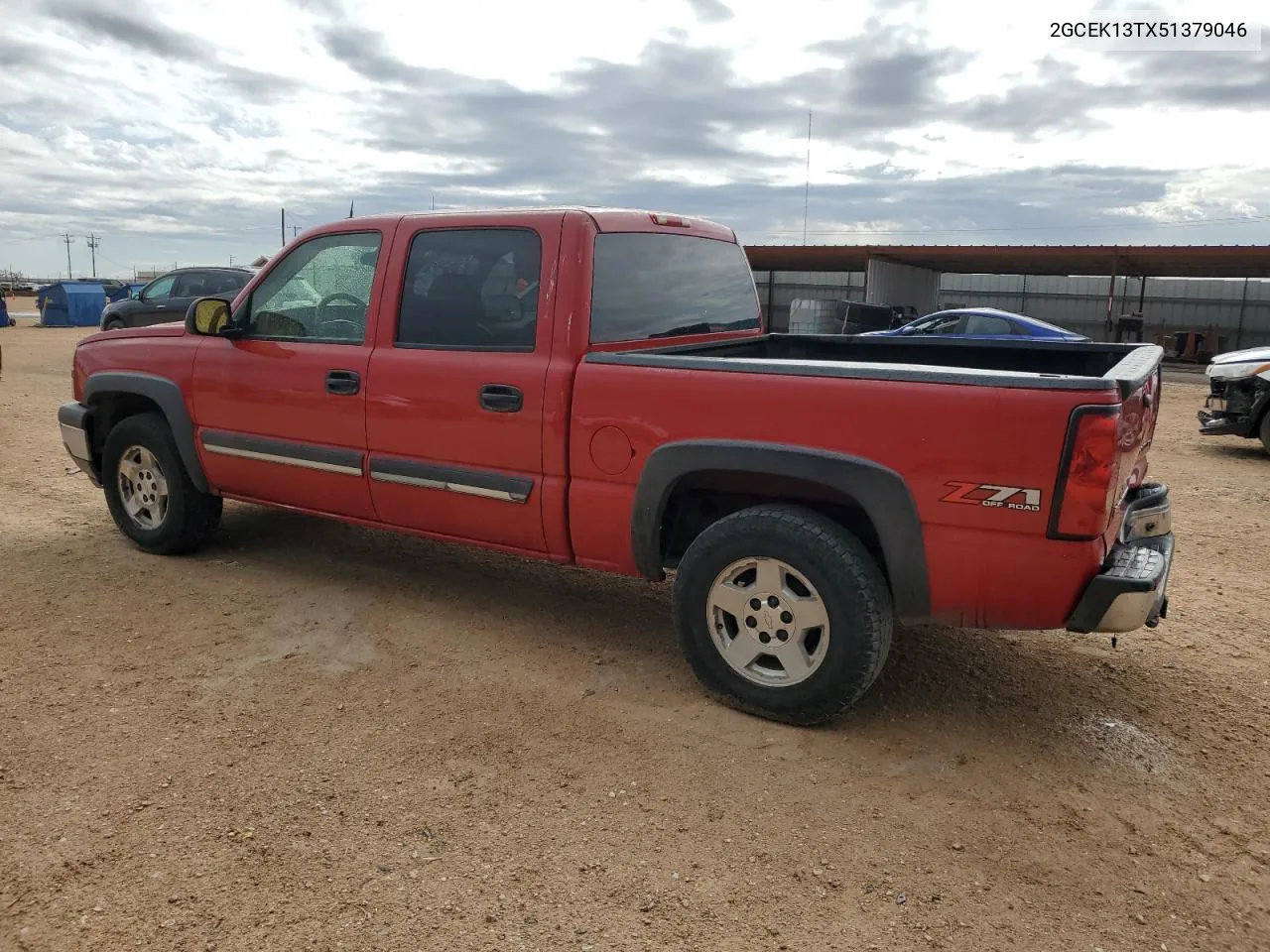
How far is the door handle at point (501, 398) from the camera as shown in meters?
3.80

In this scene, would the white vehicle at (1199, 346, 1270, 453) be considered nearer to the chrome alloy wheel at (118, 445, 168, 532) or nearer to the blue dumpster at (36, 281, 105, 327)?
the chrome alloy wheel at (118, 445, 168, 532)

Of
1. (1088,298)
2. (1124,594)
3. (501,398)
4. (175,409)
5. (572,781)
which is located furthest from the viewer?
(1088,298)

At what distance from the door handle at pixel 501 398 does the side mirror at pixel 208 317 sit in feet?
5.54

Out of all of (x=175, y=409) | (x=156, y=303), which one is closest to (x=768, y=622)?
(x=175, y=409)

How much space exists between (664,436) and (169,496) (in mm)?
3158

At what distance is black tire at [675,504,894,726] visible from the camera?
3.18 meters

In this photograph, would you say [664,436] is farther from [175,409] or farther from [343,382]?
[175,409]

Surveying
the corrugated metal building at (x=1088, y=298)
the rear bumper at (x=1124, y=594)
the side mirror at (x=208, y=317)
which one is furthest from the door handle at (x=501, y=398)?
the corrugated metal building at (x=1088, y=298)

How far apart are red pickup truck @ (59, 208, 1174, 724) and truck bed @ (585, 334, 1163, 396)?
0.05 feet

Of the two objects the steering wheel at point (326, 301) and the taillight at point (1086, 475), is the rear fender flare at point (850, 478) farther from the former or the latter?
the steering wheel at point (326, 301)

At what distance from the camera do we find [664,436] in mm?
3477

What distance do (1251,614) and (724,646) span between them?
9.57 feet

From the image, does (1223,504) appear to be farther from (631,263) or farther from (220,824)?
(220,824)

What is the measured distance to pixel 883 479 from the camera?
10.1 feet
